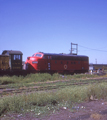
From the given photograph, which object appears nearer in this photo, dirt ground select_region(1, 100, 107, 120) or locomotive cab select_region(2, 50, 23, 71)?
dirt ground select_region(1, 100, 107, 120)

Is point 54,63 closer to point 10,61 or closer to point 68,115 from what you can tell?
point 10,61

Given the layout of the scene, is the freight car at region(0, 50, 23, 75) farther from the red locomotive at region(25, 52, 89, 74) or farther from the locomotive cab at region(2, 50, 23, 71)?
the red locomotive at region(25, 52, 89, 74)

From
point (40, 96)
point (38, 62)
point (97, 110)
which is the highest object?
point (38, 62)

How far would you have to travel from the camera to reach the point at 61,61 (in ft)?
79.5

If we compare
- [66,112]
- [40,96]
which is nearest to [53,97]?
[40,96]

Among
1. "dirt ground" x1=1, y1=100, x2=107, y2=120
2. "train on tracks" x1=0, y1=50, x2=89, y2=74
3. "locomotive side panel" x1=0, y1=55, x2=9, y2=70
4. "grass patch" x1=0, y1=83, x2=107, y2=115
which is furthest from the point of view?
"train on tracks" x1=0, y1=50, x2=89, y2=74

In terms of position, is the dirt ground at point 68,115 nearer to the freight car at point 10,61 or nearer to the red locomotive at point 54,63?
the freight car at point 10,61

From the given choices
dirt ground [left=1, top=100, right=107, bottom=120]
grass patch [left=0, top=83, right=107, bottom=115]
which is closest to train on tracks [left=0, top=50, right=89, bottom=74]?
grass patch [left=0, top=83, right=107, bottom=115]

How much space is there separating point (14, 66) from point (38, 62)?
342cm

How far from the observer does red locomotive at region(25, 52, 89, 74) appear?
2216 centimetres

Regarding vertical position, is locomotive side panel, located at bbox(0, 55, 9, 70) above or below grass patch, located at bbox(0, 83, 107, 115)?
above

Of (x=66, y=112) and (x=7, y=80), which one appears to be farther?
(x=7, y=80)

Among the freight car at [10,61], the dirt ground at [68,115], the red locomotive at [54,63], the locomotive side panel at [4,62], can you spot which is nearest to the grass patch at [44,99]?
the dirt ground at [68,115]

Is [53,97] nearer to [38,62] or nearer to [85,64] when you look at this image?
[38,62]
